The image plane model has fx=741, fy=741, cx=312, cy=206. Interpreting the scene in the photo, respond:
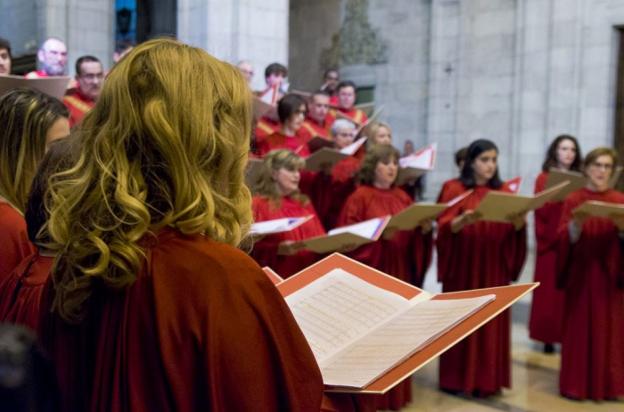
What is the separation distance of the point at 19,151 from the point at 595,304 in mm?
4384

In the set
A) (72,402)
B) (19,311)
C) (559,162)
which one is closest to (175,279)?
(72,402)

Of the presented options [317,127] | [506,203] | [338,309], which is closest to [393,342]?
[338,309]

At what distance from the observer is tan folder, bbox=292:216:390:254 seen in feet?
14.2

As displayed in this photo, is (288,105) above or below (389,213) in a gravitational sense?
above

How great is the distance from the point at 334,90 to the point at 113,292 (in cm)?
874

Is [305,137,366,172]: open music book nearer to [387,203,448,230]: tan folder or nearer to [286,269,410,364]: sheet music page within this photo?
[387,203,448,230]: tan folder

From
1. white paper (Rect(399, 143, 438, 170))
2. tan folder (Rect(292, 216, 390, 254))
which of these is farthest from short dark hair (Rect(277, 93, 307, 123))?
tan folder (Rect(292, 216, 390, 254))

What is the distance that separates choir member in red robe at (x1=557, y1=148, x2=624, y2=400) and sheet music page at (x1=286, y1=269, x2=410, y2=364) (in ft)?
12.3

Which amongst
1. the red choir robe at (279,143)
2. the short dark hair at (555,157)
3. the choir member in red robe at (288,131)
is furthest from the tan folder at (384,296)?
the short dark hair at (555,157)

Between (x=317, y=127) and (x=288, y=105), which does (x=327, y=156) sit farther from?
(x=317, y=127)

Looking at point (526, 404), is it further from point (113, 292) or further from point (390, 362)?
point (113, 292)

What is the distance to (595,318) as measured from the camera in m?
5.33

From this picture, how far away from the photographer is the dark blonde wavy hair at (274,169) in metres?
4.86

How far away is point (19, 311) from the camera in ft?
5.96
